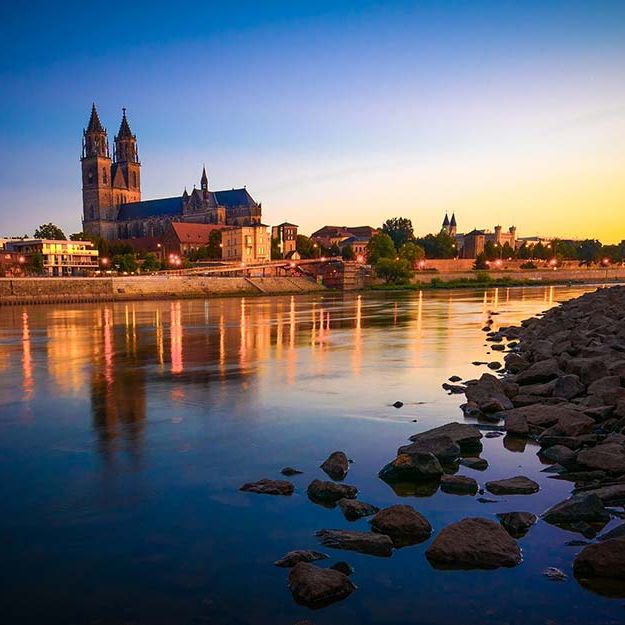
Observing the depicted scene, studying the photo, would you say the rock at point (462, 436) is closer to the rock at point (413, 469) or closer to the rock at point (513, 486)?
the rock at point (413, 469)

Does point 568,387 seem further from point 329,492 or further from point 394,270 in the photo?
point 394,270

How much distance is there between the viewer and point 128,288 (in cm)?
8969

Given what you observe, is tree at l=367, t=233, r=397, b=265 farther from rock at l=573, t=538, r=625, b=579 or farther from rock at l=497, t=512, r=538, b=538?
rock at l=573, t=538, r=625, b=579

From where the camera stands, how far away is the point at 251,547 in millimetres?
6898

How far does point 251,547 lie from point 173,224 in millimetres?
165697

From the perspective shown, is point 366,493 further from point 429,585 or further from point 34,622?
point 34,622

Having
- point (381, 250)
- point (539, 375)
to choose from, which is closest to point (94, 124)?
point (381, 250)

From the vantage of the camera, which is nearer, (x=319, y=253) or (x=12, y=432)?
(x=12, y=432)

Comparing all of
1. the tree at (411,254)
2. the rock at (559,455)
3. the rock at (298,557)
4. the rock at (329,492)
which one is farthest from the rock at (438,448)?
the tree at (411,254)

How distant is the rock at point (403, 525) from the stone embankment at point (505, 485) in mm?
13

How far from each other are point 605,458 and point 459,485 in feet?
7.62

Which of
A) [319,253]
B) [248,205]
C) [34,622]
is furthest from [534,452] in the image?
[248,205]

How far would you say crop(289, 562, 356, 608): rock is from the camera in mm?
5738

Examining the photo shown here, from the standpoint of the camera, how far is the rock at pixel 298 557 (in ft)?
21.3
